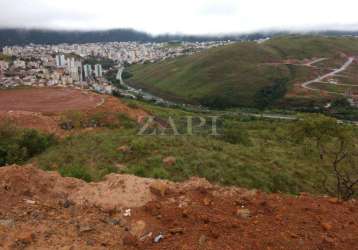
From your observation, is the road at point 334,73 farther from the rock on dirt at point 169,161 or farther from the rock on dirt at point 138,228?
the rock on dirt at point 138,228

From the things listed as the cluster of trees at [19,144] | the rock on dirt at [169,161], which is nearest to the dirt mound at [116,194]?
the rock on dirt at [169,161]

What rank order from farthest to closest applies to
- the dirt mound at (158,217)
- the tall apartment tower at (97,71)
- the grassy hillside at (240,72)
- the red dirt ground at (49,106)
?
1. the tall apartment tower at (97,71)
2. the grassy hillside at (240,72)
3. the red dirt ground at (49,106)
4. the dirt mound at (158,217)

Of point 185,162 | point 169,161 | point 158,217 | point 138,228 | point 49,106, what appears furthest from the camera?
point 49,106

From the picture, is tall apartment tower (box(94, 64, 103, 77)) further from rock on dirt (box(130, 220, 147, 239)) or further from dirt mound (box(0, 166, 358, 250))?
rock on dirt (box(130, 220, 147, 239))

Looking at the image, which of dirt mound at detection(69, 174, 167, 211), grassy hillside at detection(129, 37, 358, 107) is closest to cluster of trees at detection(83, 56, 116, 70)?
grassy hillside at detection(129, 37, 358, 107)

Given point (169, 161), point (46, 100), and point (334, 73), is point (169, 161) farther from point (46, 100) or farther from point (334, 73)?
point (334, 73)

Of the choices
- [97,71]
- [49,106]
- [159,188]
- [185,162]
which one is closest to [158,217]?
[159,188]
